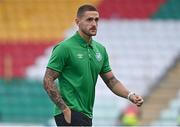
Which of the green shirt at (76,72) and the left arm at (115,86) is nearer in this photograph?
the green shirt at (76,72)

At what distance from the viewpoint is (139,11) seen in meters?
15.5

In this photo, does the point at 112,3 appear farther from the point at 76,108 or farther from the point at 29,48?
the point at 76,108

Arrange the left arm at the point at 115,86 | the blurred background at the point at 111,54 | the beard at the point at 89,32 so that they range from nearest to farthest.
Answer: the beard at the point at 89,32 < the left arm at the point at 115,86 < the blurred background at the point at 111,54

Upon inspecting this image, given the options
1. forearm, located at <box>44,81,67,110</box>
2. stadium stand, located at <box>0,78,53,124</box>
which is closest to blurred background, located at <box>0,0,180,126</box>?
stadium stand, located at <box>0,78,53,124</box>

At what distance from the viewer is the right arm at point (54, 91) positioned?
5320mm

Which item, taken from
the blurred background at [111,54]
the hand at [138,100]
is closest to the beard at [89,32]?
the hand at [138,100]

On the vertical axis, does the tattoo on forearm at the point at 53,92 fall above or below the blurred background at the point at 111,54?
above

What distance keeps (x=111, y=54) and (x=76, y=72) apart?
919 centimetres

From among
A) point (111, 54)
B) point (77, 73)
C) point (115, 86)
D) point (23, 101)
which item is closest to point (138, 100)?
point (115, 86)

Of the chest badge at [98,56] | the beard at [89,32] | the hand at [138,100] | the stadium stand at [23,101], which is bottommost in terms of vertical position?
the stadium stand at [23,101]

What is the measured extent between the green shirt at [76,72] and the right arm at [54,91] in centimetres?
6

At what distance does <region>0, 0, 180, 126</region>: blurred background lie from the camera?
13.6 metres

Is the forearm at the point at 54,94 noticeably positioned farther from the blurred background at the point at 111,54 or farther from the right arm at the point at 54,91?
the blurred background at the point at 111,54

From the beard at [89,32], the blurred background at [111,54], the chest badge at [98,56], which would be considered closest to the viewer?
the beard at [89,32]
